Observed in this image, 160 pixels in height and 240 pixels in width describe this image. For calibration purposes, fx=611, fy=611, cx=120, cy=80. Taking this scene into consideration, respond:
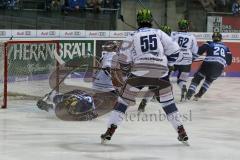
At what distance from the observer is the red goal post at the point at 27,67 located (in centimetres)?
959

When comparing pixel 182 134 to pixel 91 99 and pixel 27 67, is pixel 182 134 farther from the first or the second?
pixel 27 67

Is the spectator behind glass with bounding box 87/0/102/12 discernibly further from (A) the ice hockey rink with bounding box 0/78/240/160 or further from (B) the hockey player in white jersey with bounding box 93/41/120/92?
(B) the hockey player in white jersey with bounding box 93/41/120/92

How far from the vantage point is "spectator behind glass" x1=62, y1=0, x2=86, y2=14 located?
14.9 metres

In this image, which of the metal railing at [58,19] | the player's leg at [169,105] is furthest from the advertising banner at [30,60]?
the player's leg at [169,105]

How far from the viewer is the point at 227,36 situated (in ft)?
52.6

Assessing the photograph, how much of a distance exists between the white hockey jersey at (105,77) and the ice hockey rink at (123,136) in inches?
18.5

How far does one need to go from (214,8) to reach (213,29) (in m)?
1.66

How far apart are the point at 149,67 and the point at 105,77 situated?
94.5 inches

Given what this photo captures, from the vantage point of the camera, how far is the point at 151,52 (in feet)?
20.6

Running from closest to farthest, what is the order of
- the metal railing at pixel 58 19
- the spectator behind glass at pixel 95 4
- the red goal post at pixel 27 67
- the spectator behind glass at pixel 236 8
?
the red goal post at pixel 27 67 < the metal railing at pixel 58 19 < the spectator behind glass at pixel 95 4 < the spectator behind glass at pixel 236 8

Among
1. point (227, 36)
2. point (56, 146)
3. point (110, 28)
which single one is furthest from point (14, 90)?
point (227, 36)

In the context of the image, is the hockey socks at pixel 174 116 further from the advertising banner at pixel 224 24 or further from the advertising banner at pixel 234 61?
the advertising banner at pixel 224 24

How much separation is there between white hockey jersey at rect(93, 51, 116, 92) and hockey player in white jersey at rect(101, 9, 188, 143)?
2125 millimetres

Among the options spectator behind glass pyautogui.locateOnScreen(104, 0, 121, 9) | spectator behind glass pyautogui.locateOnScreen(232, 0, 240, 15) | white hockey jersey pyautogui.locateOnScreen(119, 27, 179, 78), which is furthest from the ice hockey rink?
spectator behind glass pyautogui.locateOnScreen(232, 0, 240, 15)
